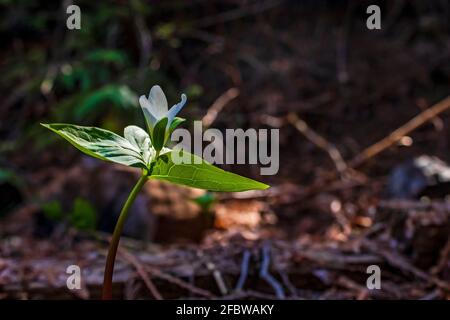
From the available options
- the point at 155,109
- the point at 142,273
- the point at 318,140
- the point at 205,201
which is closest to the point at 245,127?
the point at 318,140

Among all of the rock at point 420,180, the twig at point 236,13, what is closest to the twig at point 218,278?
the rock at point 420,180

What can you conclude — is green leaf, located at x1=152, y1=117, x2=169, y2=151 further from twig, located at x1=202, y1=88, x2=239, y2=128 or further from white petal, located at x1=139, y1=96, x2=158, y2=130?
twig, located at x1=202, y1=88, x2=239, y2=128

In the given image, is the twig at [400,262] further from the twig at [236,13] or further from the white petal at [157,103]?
the twig at [236,13]

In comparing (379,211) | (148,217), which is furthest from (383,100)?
(148,217)

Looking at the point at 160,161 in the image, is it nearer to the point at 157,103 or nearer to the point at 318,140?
the point at 157,103

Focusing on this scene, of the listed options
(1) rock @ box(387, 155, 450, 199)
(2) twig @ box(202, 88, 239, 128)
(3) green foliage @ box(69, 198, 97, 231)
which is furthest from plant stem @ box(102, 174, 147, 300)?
(2) twig @ box(202, 88, 239, 128)
